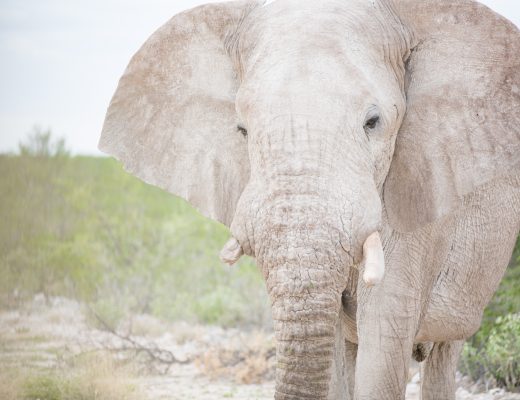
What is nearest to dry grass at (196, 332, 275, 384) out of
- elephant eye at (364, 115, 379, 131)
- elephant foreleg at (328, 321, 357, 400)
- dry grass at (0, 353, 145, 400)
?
dry grass at (0, 353, 145, 400)

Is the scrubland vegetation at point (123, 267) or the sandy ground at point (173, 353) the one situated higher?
the scrubland vegetation at point (123, 267)

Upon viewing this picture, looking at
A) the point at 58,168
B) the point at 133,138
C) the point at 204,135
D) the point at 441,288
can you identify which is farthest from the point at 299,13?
the point at 58,168

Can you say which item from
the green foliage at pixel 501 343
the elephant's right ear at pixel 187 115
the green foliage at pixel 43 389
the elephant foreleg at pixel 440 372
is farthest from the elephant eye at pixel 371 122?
the green foliage at pixel 43 389

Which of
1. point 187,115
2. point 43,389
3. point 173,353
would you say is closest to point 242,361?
point 173,353

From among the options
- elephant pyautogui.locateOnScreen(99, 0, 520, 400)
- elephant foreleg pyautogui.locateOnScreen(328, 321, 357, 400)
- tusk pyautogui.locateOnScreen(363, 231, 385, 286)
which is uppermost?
elephant pyautogui.locateOnScreen(99, 0, 520, 400)

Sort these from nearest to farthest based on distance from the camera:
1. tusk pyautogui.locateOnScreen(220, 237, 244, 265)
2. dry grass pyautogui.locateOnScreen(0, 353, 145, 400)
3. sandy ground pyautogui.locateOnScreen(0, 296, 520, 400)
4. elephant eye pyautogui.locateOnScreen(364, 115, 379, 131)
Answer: tusk pyautogui.locateOnScreen(220, 237, 244, 265) → elephant eye pyautogui.locateOnScreen(364, 115, 379, 131) → dry grass pyautogui.locateOnScreen(0, 353, 145, 400) → sandy ground pyautogui.locateOnScreen(0, 296, 520, 400)

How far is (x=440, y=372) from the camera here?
5.64 metres

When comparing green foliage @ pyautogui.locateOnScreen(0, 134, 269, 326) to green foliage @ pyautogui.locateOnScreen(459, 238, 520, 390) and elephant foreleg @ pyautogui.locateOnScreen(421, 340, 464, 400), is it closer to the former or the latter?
green foliage @ pyautogui.locateOnScreen(459, 238, 520, 390)

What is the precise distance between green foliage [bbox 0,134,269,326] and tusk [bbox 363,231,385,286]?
6812mm

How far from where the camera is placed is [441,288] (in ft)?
15.1

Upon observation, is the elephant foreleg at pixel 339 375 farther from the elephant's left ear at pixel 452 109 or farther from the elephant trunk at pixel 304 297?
the elephant trunk at pixel 304 297

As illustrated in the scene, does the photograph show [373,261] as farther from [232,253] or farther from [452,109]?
[452,109]

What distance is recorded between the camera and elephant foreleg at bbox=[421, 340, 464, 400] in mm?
5613

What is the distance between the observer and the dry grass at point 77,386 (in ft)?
21.7
